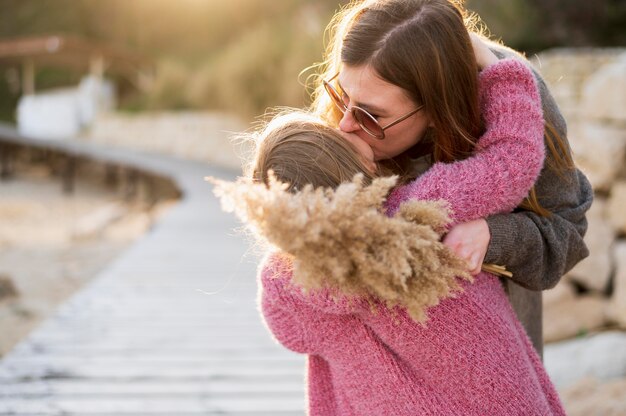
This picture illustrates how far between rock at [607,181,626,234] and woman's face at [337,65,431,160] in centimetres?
385

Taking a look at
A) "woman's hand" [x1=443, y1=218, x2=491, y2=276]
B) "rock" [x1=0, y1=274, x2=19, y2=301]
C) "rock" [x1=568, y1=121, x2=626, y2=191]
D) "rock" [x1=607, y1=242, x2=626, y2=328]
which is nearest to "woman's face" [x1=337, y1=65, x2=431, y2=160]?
"woman's hand" [x1=443, y1=218, x2=491, y2=276]

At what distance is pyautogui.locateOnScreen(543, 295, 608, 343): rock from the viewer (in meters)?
4.89

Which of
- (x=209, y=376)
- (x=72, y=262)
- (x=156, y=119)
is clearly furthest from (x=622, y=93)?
(x=156, y=119)

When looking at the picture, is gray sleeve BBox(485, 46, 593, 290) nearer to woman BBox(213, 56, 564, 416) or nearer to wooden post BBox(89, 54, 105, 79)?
woman BBox(213, 56, 564, 416)

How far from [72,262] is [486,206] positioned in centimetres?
780

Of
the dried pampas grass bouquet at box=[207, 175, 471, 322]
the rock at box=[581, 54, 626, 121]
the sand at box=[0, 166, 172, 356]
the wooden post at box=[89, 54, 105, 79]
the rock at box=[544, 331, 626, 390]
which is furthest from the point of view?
the wooden post at box=[89, 54, 105, 79]

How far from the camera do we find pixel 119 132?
811 inches

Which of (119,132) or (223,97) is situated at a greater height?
(223,97)

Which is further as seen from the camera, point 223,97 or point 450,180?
point 223,97

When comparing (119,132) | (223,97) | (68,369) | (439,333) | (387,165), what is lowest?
(119,132)

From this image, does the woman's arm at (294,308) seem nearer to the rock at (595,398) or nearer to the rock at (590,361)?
the rock at (595,398)

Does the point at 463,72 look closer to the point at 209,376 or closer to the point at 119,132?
the point at 209,376

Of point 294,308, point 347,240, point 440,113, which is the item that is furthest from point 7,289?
point 347,240

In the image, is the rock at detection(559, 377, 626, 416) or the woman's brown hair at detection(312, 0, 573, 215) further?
the rock at detection(559, 377, 626, 416)
